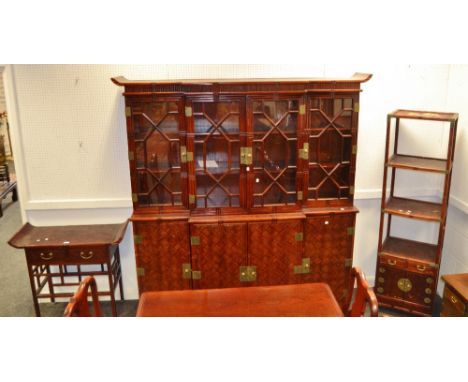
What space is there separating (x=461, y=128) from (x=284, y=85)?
5.69 ft

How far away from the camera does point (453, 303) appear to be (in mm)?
3209

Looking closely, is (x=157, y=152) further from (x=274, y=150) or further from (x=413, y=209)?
(x=413, y=209)

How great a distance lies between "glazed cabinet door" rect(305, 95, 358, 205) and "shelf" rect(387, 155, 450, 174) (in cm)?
42

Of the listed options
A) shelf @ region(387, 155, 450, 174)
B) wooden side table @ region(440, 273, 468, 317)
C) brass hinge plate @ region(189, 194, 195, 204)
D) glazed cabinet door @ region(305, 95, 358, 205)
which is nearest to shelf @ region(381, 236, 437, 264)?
Result: wooden side table @ region(440, 273, 468, 317)

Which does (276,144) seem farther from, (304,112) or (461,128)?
(461,128)

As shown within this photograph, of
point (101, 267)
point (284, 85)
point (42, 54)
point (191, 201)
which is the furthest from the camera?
point (101, 267)

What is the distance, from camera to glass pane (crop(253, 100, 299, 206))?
3.53 m

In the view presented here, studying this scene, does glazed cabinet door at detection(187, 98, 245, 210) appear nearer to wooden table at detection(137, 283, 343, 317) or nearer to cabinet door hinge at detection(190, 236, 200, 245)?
cabinet door hinge at detection(190, 236, 200, 245)

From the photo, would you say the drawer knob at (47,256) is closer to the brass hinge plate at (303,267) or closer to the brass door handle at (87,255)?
the brass door handle at (87,255)

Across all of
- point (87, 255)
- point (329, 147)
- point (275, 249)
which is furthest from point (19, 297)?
point (329, 147)

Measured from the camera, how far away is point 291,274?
378 centimetres

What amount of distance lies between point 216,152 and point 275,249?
100 cm

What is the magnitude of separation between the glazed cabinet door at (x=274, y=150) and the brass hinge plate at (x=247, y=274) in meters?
0.54

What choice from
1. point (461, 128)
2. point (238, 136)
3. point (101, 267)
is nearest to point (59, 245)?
point (101, 267)
